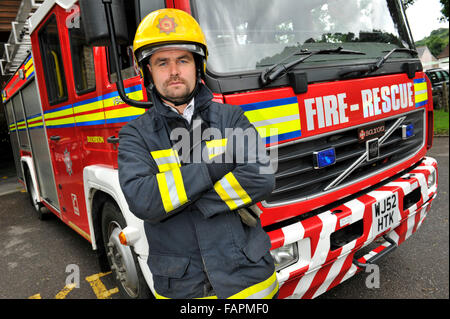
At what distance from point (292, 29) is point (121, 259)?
1.92 m

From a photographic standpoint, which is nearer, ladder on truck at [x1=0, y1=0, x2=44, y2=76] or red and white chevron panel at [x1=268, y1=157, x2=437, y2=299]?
red and white chevron panel at [x1=268, y1=157, x2=437, y2=299]

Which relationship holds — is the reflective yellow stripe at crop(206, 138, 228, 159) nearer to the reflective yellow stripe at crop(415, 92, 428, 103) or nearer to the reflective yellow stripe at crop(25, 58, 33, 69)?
the reflective yellow stripe at crop(415, 92, 428, 103)

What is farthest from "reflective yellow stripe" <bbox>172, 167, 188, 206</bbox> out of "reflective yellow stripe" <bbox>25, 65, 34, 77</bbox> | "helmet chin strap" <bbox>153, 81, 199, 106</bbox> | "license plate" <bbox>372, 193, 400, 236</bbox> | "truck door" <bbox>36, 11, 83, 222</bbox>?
"reflective yellow stripe" <bbox>25, 65, 34, 77</bbox>

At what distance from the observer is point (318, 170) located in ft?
6.45

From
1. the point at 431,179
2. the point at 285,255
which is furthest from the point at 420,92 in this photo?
the point at 285,255

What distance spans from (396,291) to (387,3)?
213 centimetres

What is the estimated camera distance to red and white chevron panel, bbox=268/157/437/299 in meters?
1.76

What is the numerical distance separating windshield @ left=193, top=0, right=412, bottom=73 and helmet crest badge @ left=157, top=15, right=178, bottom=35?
0.27 meters

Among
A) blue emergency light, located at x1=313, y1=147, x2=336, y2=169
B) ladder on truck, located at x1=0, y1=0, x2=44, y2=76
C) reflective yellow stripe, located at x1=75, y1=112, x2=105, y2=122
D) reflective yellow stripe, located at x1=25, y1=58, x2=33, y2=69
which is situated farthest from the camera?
ladder on truck, located at x1=0, y1=0, x2=44, y2=76

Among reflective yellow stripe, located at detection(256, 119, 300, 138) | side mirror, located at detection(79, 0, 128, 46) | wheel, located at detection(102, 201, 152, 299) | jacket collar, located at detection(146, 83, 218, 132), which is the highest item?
side mirror, located at detection(79, 0, 128, 46)

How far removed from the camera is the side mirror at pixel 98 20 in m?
1.50

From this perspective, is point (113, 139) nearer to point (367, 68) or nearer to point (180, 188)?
point (180, 188)
